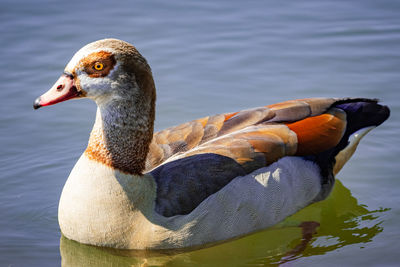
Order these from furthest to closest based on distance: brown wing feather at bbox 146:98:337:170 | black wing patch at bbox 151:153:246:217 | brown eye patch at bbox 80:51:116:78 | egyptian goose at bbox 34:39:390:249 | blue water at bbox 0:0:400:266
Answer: brown wing feather at bbox 146:98:337:170 → blue water at bbox 0:0:400:266 → black wing patch at bbox 151:153:246:217 → egyptian goose at bbox 34:39:390:249 → brown eye patch at bbox 80:51:116:78

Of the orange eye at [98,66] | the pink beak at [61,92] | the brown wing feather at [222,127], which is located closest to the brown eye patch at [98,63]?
the orange eye at [98,66]

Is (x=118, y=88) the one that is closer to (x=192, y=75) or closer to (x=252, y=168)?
(x=252, y=168)

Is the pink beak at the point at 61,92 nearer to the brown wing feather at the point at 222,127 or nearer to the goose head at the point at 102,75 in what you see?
the goose head at the point at 102,75

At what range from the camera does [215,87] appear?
31.7 ft

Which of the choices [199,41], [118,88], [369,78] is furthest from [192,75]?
[118,88]

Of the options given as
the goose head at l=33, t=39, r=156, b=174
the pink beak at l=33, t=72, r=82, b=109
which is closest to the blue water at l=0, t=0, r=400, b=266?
the goose head at l=33, t=39, r=156, b=174

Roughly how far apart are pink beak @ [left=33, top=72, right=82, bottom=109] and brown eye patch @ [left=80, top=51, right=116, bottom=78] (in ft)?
0.61

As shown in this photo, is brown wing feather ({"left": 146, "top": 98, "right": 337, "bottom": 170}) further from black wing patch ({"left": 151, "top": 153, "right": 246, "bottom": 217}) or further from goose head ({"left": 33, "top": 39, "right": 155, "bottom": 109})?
goose head ({"left": 33, "top": 39, "right": 155, "bottom": 109})

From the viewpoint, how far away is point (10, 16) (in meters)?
11.4

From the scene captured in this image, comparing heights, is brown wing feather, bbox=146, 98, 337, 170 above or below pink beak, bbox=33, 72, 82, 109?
below

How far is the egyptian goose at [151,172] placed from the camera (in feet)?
19.3

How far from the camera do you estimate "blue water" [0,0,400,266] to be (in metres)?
6.51

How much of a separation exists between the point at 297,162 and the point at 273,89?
2.89 meters

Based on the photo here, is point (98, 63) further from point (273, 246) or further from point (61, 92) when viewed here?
point (273, 246)
